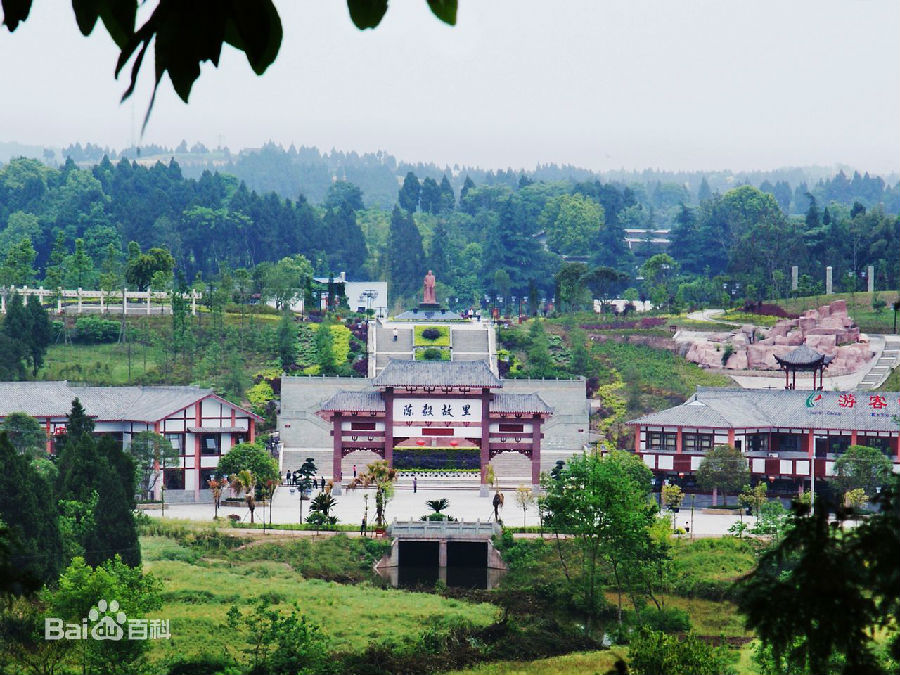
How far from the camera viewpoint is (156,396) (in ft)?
158

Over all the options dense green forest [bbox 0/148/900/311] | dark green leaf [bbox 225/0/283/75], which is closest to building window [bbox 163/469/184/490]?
dense green forest [bbox 0/148/900/311]

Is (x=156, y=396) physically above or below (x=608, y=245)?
below

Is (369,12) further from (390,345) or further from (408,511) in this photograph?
(390,345)

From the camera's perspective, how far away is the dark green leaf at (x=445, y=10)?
3.23m

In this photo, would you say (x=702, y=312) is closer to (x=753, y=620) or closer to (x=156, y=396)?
(x=156, y=396)

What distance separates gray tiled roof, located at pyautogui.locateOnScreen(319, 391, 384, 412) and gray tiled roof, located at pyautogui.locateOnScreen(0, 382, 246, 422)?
4.27m

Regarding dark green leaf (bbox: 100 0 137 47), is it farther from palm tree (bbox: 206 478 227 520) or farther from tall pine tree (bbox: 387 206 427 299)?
tall pine tree (bbox: 387 206 427 299)

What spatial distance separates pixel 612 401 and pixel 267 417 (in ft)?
47.0

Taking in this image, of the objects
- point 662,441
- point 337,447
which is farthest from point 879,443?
point 337,447

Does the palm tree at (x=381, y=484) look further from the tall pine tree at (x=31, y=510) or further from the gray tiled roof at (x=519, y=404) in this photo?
the tall pine tree at (x=31, y=510)

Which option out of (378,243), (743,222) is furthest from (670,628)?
(378,243)

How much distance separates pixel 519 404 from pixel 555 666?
20.8 meters

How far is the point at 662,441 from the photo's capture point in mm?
47188

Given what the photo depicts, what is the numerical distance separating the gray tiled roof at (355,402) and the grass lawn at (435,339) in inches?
588
